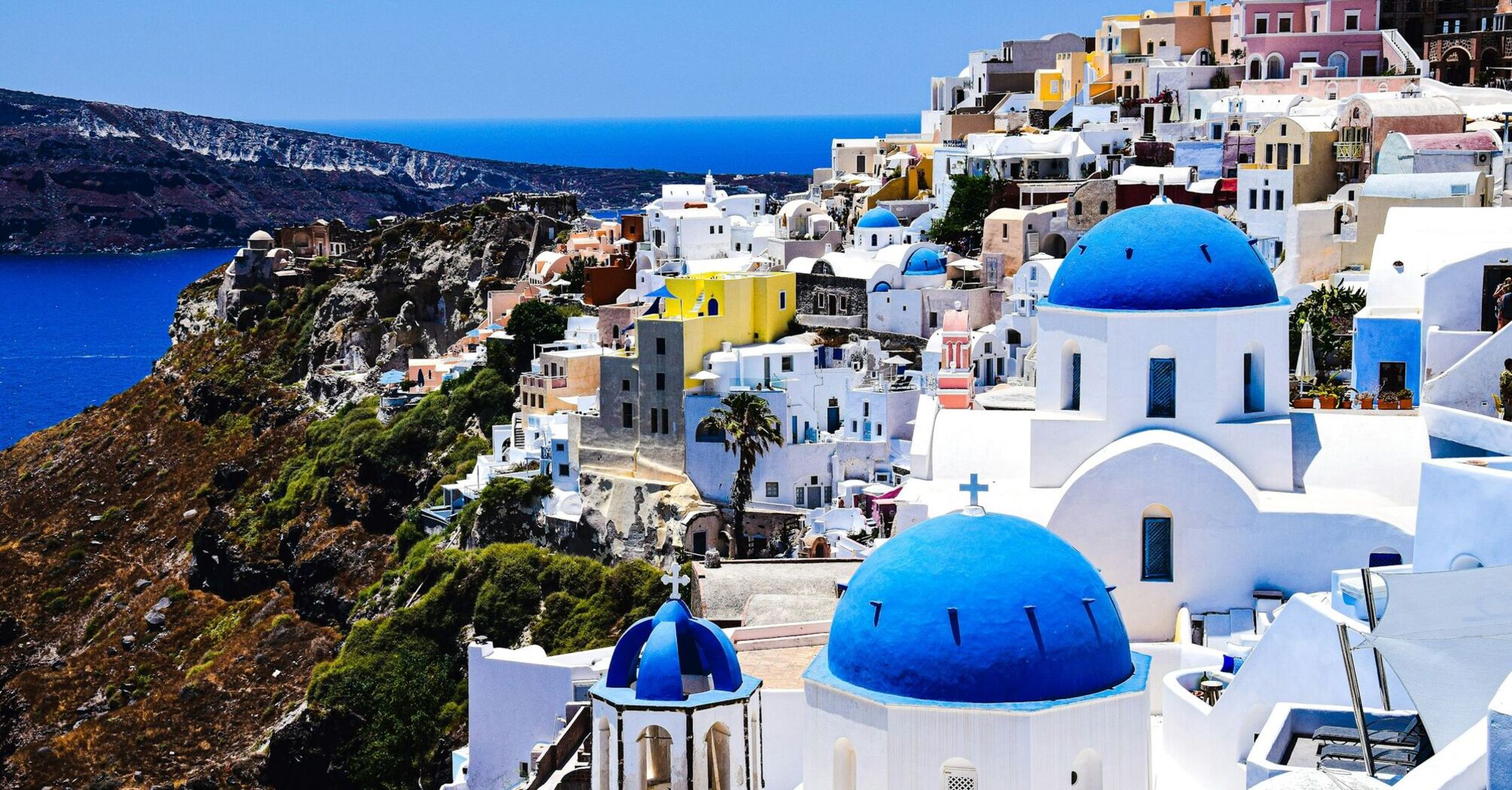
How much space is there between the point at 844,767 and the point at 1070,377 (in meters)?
8.52

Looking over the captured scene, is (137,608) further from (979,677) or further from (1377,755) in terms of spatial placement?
(1377,755)

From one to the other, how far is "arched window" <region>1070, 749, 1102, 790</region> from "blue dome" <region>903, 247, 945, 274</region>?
38434 millimetres

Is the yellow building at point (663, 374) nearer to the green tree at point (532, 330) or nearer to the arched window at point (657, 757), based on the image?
the green tree at point (532, 330)

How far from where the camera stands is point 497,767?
101 ft

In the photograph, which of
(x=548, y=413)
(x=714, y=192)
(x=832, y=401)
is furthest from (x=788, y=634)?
(x=714, y=192)

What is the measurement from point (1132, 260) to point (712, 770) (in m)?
8.56

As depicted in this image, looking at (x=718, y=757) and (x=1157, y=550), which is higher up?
(x=1157, y=550)

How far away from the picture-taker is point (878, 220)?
5994 centimetres

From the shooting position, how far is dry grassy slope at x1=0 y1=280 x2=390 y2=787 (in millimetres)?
58406

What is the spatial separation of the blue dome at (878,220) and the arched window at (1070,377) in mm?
36072

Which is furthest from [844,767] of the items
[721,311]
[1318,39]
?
[1318,39]

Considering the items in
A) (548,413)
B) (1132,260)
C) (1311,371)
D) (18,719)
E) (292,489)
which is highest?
(1132,260)

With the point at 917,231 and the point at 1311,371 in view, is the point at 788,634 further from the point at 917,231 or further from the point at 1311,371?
the point at 917,231

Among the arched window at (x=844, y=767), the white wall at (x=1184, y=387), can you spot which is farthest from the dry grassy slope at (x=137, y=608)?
the arched window at (x=844, y=767)
